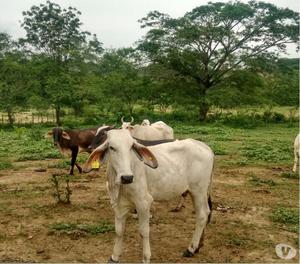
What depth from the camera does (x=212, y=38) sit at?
27844 millimetres

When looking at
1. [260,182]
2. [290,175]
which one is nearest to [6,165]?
[260,182]

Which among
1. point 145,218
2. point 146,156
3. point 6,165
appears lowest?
point 6,165

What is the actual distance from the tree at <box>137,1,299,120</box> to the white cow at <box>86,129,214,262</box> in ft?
69.9

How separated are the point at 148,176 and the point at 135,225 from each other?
191cm

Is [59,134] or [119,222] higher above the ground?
[59,134]

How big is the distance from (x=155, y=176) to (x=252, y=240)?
2.20m

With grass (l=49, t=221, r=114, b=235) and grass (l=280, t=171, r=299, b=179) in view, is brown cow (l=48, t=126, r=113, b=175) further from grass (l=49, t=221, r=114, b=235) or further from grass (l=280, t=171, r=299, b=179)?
grass (l=280, t=171, r=299, b=179)

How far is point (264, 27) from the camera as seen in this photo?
1120 inches

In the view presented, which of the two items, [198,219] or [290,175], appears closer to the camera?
[198,219]

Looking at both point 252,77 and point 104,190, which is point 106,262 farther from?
point 252,77

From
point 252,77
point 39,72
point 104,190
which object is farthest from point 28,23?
point 104,190

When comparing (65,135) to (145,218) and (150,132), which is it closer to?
(150,132)

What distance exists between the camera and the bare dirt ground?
6.21 meters

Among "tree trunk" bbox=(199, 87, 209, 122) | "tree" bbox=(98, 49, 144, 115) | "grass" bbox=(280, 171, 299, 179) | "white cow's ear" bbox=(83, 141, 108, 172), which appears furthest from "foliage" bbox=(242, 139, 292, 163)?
"tree" bbox=(98, 49, 144, 115)
